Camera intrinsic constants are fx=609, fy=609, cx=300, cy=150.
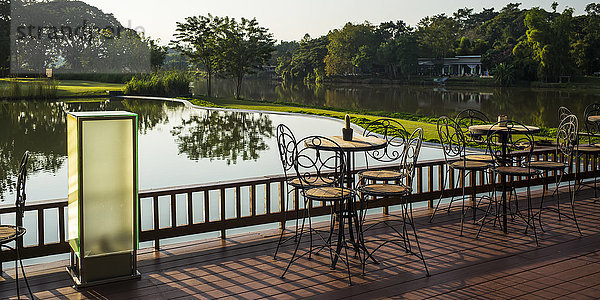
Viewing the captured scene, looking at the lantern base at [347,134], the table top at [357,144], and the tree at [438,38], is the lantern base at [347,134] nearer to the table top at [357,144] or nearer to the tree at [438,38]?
the table top at [357,144]

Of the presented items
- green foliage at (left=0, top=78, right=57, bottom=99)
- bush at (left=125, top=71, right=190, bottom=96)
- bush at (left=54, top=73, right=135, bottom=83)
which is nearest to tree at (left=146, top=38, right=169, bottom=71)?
bush at (left=54, top=73, right=135, bottom=83)

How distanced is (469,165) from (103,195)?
289cm

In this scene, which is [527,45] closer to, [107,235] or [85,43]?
[85,43]

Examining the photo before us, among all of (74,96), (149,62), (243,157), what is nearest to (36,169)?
(243,157)

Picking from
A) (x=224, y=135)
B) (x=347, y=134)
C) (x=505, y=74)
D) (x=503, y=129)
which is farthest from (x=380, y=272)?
(x=505, y=74)

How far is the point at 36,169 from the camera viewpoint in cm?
1130

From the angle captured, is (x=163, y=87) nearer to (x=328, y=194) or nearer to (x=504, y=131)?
(x=504, y=131)

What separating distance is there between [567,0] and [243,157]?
162 feet

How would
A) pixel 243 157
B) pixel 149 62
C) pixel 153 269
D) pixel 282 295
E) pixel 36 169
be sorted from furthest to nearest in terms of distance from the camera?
pixel 149 62
pixel 243 157
pixel 36 169
pixel 153 269
pixel 282 295

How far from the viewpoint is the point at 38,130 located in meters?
17.1

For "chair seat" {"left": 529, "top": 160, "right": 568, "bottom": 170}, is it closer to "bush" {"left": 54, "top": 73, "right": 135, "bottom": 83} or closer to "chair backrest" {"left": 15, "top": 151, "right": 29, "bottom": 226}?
A: "chair backrest" {"left": 15, "top": 151, "right": 29, "bottom": 226}

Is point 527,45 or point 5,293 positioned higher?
point 527,45

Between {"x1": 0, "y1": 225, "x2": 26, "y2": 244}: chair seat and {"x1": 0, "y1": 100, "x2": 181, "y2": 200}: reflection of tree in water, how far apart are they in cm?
625

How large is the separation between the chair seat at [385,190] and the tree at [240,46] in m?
28.5
